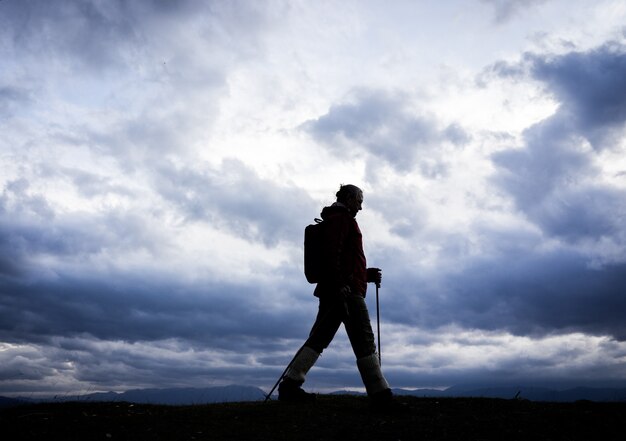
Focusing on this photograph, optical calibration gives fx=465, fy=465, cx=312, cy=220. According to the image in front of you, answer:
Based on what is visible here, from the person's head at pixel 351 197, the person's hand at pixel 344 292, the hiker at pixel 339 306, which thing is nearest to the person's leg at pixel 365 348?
the hiker at pixel 339 306

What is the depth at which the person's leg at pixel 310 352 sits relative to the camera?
7.37 metres

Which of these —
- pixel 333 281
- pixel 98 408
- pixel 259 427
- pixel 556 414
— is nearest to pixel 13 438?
pixel 98 408

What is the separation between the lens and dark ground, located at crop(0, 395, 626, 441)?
17.5 ft

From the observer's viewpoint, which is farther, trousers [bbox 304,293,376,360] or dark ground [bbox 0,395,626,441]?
trousers [bbox 304,293,376,360]

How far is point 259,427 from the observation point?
582 centimetres

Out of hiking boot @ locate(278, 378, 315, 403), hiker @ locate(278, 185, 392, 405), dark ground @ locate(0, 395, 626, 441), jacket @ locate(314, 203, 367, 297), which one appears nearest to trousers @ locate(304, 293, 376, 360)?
hiker @ locate(278, 185, 392, 405)

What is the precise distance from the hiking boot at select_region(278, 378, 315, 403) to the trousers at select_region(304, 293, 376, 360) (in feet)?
2.10

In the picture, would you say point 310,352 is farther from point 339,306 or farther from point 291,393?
point 339,306

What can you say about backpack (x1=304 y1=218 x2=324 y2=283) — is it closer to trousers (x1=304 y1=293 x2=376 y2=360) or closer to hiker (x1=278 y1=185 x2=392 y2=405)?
hiker (x1=278 y1=185 x2=392 y2=405)

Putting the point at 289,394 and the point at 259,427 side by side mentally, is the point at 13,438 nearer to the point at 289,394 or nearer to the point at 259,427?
the point at 259,427

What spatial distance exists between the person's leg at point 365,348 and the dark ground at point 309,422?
1.10 feet

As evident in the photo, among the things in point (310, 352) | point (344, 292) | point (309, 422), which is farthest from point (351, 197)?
point (309, 422)

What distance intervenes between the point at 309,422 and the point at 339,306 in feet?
6.28

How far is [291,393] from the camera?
737 cm
